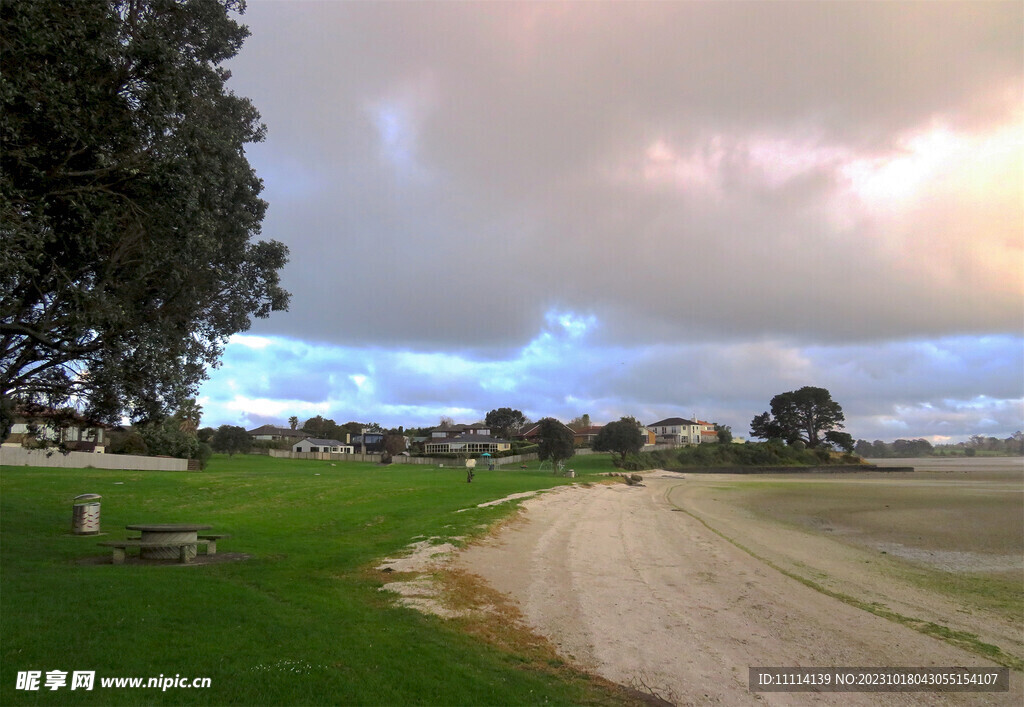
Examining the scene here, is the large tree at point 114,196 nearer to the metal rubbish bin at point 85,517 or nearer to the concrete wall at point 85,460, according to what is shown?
the metal rubbish bin at point 85,517

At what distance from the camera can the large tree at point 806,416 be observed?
137 metres

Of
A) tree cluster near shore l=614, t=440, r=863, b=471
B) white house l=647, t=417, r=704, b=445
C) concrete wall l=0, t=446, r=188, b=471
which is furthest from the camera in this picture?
white house l=647, t=417, r=704, b=445

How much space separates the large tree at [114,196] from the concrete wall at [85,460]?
122ft

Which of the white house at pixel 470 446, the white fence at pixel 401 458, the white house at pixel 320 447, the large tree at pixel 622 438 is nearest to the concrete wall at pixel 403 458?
the white fence at pixel 401 458

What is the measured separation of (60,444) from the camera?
14883 mm

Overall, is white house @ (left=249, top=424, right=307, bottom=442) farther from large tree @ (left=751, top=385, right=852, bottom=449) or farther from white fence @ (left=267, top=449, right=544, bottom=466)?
large tree @ (left=751, top=385, right=852, bottom=449)

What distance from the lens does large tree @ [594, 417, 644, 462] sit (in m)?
94.9

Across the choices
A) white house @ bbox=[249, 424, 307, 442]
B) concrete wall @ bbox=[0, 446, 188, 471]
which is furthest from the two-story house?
concrete wall @ bbox=[0, 446, 188, 471]

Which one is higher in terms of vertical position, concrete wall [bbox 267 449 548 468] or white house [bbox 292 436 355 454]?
white house [bbox 292 436 355 454]

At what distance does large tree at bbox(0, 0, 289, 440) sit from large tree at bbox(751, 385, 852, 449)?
143895 mm

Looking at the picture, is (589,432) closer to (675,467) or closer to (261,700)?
(675,467)

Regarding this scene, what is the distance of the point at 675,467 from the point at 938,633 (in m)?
100

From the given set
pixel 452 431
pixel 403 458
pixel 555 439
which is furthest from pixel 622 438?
pixel 452 431

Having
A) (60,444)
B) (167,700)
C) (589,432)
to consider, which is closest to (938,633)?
(167,700)
